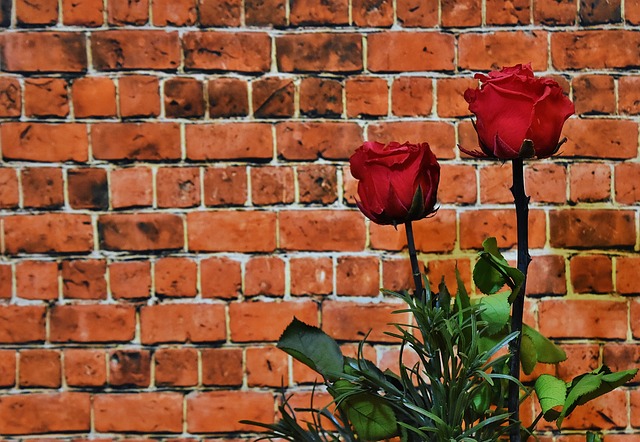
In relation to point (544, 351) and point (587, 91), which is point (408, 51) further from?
point (544, 351)

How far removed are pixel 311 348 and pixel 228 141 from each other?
1.62ft

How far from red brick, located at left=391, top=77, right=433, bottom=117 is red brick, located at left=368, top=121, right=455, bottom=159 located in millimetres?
22

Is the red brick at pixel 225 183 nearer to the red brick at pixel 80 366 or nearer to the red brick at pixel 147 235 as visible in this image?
the red brick at pixel 147 235

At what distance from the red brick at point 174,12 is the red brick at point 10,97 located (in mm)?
306

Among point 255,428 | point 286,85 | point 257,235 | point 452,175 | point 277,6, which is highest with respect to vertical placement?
point 277,6

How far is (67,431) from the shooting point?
4.09 feet

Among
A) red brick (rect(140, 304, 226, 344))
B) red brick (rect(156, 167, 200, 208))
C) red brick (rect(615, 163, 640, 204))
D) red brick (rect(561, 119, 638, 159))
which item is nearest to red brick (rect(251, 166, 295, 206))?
red brick (rect(156, 167, 200, 208))

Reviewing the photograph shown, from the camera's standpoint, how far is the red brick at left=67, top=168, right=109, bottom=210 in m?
1.25

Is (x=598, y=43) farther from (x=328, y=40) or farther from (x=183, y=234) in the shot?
(x=183, y=234)

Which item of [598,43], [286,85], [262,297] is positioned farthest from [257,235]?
[598,43]

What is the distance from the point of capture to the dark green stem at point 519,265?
87 centimetres

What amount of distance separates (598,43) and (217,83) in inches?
30.1

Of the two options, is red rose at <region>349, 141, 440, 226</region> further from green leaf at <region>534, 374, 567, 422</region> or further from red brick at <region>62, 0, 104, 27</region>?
red brick at <region>62, 0, 104, 27</region>

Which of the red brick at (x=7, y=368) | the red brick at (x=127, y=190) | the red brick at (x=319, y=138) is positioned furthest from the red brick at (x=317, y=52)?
the red brick at (x=7, y=368)
